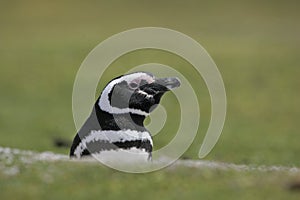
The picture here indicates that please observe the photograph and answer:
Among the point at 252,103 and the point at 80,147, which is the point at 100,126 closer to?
the point at 80,147

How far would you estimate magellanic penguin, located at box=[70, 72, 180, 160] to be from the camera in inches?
374

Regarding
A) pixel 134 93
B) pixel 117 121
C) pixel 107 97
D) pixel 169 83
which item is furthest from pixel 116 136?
pixel 169 83

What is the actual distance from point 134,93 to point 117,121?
0.53m

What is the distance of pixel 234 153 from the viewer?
62.6ft

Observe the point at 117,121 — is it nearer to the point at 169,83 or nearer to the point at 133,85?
the point at 133,85

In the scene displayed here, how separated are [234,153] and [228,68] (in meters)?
14.9

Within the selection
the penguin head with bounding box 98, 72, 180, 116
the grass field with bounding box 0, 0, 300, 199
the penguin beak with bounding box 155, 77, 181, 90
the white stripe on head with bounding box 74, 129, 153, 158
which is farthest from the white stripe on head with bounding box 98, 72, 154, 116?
the grass field with bounding box 0, 0, 300, 199

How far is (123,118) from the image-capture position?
9.73 m

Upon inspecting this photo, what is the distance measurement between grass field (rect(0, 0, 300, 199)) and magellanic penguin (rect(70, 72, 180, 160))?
0.42 meters

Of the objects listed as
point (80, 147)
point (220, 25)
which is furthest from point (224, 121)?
point (220, 25)

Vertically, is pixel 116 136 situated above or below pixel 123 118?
below

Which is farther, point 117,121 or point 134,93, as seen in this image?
point 134,93

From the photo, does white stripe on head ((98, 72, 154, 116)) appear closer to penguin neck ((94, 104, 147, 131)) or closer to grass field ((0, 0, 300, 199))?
penguin neck ((94, 104, 147, 131))

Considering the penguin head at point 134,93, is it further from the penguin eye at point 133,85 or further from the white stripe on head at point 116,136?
the white stripe on head at point 116,136
